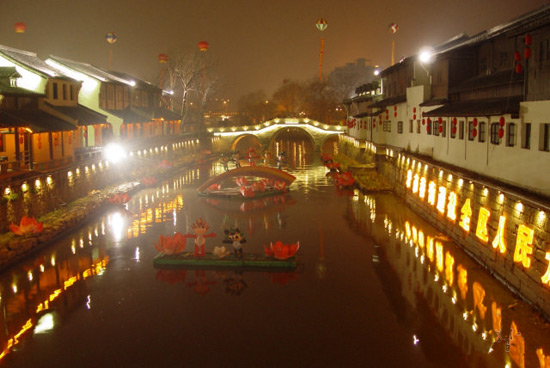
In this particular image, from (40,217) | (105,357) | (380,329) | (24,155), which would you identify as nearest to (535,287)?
(380,329)

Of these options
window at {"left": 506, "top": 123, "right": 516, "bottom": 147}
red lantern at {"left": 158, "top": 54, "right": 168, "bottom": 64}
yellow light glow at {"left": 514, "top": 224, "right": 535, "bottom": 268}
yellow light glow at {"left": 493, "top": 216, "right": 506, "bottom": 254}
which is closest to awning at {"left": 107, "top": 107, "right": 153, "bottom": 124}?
red lantern at {"left": 158, "top": 54, "right": 168, "bottom": 64}

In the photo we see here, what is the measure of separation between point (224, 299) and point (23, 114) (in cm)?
2433

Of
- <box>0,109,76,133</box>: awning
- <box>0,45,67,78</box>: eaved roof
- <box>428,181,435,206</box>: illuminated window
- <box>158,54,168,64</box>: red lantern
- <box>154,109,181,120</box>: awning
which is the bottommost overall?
<box>428,181,435,206</box>: illuminated window

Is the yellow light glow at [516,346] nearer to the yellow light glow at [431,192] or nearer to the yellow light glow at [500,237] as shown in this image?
the yellow light glow at [500,237]

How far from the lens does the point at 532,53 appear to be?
1864cm

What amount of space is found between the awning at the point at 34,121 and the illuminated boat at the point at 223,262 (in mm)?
14234

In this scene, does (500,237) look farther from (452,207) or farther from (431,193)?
(431,193)

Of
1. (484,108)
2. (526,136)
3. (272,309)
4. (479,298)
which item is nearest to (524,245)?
(479,298)

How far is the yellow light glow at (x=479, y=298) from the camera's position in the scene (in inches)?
683

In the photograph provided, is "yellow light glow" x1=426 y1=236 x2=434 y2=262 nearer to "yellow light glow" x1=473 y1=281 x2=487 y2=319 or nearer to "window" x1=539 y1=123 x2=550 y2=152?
"yellow light glow" x1=473 y1=281 x2=487 y2=319

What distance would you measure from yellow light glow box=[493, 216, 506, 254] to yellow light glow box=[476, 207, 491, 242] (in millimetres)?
1143

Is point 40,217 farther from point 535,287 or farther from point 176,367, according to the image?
point 535,287

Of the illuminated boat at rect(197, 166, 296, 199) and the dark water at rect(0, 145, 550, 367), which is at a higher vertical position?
the illuminated boat at rect(197, 166, 296, 199)

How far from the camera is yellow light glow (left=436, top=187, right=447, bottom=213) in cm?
2671
